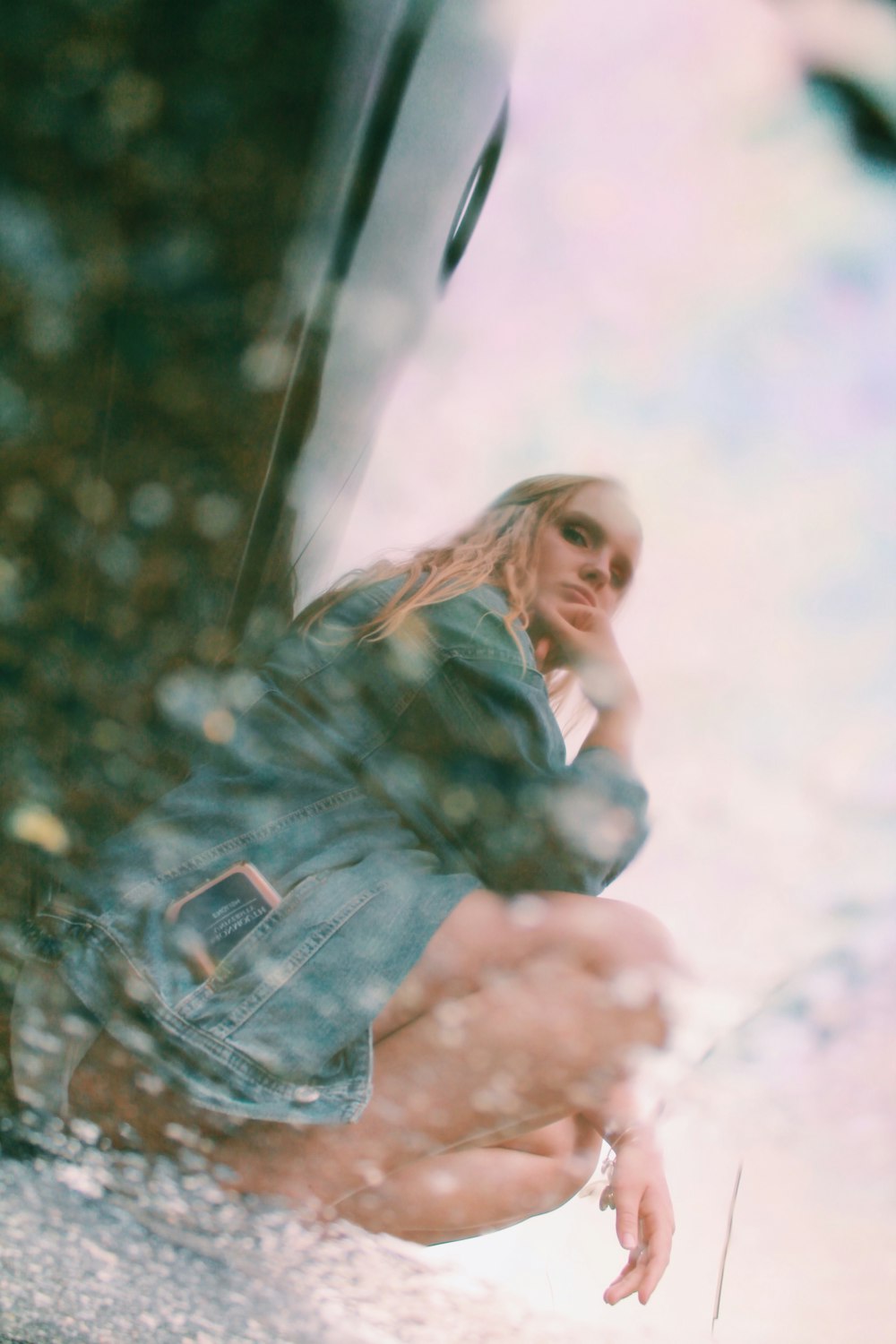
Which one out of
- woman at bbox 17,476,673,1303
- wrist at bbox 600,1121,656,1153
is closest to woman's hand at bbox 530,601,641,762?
woman at bbox 17,476,673,1303

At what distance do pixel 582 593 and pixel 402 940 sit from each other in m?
0.18

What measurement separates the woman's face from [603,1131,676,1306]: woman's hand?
0.24 m

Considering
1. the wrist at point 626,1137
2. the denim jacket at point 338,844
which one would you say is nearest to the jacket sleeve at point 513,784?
the denim jacket at point 338,844

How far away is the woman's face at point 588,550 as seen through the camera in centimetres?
40

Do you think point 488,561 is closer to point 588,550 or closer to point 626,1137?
point 588,550

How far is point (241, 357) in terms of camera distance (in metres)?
0.39

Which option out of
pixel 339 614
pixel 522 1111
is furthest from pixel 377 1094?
pixel 339 614

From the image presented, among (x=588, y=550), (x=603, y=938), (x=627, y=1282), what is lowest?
(x=627, y=1282)

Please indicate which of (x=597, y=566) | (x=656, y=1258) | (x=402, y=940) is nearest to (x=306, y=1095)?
(x=402, y=940)

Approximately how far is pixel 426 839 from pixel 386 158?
0.28 meters

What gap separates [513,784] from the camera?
A: 1.14 ft

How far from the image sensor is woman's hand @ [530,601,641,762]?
0.38 meters

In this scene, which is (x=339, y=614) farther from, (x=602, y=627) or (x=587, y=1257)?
(x=587, y=1257)

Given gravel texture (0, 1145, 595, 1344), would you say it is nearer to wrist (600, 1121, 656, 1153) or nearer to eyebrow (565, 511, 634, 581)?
wrist (600, 1121, 656, 1153)
